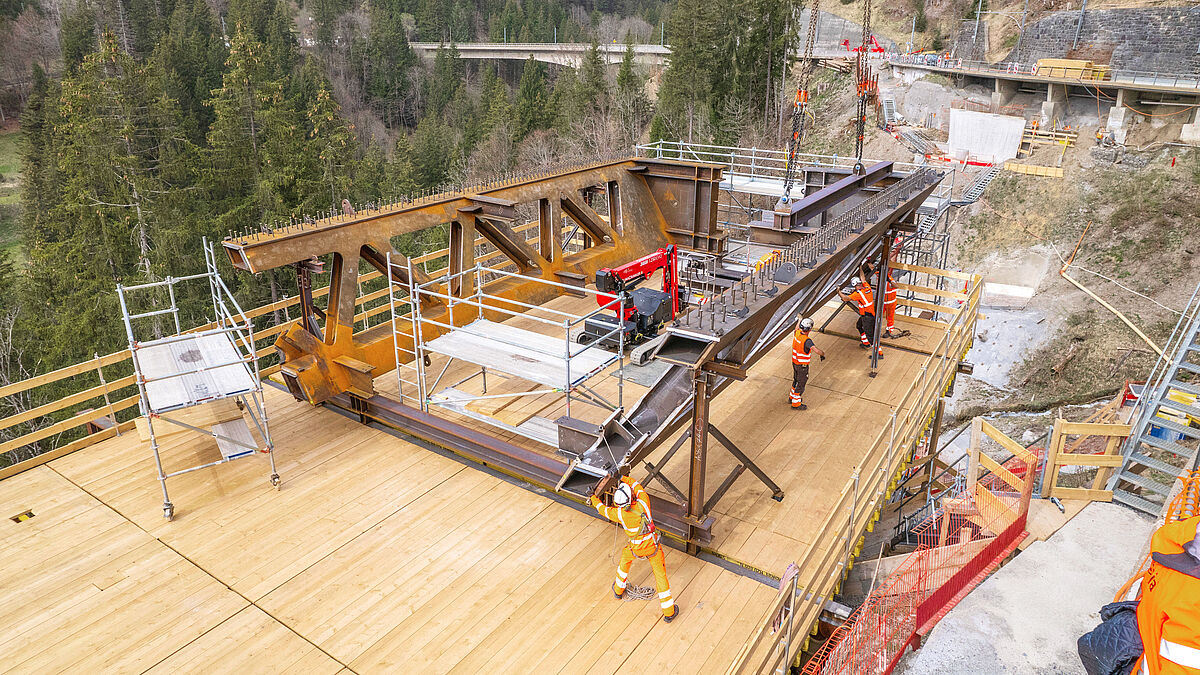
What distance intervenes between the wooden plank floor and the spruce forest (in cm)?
782

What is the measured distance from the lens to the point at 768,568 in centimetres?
869

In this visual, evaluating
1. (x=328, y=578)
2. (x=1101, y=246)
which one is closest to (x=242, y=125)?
(x=328, y=578)

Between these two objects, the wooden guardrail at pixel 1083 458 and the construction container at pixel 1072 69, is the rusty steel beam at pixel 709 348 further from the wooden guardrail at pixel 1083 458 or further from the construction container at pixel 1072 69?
the construction container at pixel 1072 69

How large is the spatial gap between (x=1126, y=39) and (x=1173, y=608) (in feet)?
160

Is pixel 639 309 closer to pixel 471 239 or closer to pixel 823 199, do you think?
pixel 471 239

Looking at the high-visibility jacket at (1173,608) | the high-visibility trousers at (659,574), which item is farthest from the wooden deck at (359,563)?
the high-visibility jacket at (1173,608)

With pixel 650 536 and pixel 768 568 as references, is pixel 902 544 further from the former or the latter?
pixel 650 536

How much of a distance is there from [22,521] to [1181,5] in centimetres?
5439

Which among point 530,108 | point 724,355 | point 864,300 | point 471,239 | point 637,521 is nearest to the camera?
point 637,521

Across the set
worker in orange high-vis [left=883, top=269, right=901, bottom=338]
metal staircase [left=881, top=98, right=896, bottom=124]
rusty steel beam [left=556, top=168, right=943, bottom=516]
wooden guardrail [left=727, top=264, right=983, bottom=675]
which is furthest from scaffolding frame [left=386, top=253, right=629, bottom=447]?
metal staircase [left=881, top=98, right=896, bottom=124]

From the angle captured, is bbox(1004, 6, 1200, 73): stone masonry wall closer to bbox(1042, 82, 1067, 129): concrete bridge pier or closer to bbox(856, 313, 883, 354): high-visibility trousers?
bbox(1042, 82, 1067, 129): concrete bridge pier

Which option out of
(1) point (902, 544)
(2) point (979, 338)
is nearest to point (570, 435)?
(1) point (902, 544)

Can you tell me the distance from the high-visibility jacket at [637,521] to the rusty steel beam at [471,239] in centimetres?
530

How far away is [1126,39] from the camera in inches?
1650
